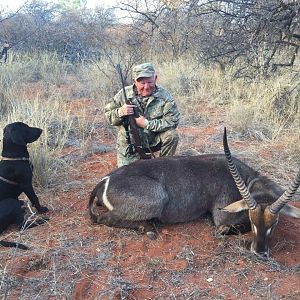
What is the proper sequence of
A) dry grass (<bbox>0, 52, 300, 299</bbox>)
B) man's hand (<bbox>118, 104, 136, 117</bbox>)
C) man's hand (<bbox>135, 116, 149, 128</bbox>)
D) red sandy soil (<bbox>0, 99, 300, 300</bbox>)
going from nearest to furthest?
red sandy soil (<bbox>0, 99, 300, 300</bbox>), dry grass (<bbox>0, 52, 300, 299</bbox>), man's hand (<bbox>118, 104, 136, 117</bbox>), man's hand (<bbox>135, 116, 149, 128</bbox>)

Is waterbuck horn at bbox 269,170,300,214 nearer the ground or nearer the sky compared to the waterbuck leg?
nearer the sky

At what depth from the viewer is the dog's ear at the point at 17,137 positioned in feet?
15.4

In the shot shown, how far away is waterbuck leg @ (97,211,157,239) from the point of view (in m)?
4.35

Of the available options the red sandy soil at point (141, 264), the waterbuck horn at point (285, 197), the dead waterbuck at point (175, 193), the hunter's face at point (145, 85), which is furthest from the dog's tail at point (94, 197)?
the waterbuck horn at point (285, 197)

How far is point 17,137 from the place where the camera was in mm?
4727

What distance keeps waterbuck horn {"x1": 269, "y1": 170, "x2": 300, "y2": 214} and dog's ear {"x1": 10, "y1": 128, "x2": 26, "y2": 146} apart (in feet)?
8.83

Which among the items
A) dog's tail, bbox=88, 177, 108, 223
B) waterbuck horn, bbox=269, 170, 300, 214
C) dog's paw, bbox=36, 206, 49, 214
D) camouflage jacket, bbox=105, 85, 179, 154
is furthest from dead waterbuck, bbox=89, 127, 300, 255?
camouflage jacket, bbox=105, 85, 179, 154

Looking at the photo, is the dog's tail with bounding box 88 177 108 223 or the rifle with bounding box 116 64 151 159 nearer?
Result: the dog's tail with bounding box 88 177 108 223

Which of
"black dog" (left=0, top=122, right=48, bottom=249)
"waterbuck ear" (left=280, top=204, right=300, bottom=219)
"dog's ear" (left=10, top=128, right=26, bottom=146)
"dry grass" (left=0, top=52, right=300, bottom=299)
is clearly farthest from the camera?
"dog's ear" (left=10, top=128, right=26, bottom=146)

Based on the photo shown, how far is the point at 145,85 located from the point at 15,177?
1.98 meters

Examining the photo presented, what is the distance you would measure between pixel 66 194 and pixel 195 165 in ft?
5.46

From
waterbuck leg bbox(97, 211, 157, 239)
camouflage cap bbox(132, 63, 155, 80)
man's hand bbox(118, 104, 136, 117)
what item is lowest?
waterbuck leg bbox(97, 211, 157, 239)

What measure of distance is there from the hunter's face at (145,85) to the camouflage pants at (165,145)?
1.83 ft

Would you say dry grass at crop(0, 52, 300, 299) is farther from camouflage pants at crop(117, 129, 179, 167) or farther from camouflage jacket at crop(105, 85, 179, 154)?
camouflage jacket at crop(105, 85, 179, 154)
